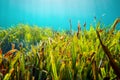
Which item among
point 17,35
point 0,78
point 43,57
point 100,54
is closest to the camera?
point 0,78

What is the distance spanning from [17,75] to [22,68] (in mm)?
46

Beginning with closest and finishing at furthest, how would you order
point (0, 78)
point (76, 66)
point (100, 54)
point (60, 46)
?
point (0, 78), point (76, 66), point (100, 54), point (60, 46)

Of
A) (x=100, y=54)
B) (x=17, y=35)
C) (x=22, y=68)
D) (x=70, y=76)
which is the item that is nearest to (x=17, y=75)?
(x=22, y=68)

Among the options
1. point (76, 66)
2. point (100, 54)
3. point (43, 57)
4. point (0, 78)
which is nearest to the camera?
point (0, 78)

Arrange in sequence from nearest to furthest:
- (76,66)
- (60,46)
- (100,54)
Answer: (76,66), (100,54), (60,46)

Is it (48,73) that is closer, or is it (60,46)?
(48,73)

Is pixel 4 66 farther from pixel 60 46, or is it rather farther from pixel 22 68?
pixel 60 46

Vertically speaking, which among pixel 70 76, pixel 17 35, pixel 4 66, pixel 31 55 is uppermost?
pixel 17 35

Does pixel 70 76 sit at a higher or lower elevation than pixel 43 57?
lower

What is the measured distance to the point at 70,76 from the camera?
1.04m

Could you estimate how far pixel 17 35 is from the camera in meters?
3.72

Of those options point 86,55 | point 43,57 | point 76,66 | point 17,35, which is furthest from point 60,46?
point 17,35

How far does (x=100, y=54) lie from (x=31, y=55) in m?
0.44

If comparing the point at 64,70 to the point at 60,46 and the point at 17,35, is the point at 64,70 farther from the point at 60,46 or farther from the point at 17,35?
the point at 17,35
